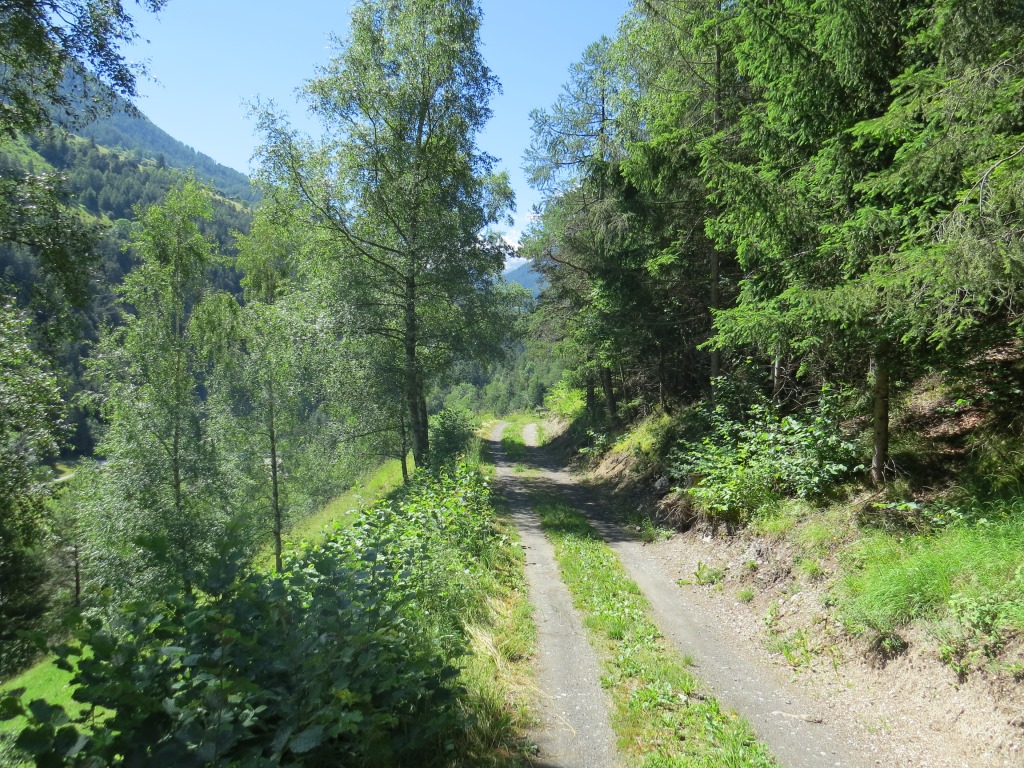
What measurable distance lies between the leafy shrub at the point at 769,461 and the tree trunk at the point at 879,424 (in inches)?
15.9

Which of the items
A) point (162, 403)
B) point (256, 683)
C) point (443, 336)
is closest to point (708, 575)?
point (256, 683)

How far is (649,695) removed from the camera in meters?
5.02

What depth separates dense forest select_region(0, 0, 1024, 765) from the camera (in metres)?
3.33

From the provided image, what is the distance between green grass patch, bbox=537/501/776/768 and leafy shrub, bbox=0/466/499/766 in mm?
1680

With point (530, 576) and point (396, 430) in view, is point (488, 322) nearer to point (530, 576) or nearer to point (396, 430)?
point (396, 430)

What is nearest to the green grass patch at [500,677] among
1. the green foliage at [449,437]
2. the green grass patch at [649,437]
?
the green grass patch at [649,437]

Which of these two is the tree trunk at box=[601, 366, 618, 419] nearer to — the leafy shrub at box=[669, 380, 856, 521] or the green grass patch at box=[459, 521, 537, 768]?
the leafy shrub at box=[669, 380, 856, 521]

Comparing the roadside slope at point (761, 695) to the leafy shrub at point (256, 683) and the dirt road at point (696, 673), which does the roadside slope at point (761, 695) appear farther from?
the leafy shrub at point (256, 683)

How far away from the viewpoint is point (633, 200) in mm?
12641

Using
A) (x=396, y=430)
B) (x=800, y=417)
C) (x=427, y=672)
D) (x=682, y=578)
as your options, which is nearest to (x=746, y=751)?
(x=427, y=672)

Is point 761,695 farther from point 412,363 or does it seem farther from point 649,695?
point 412,363

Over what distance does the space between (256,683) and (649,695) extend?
12.4ft

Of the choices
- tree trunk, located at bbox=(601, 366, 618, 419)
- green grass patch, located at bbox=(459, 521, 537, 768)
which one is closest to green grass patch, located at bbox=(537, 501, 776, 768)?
green grass patch, located at bbox=(459, 521, 537, 768)

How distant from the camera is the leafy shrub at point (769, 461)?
7723 mm
